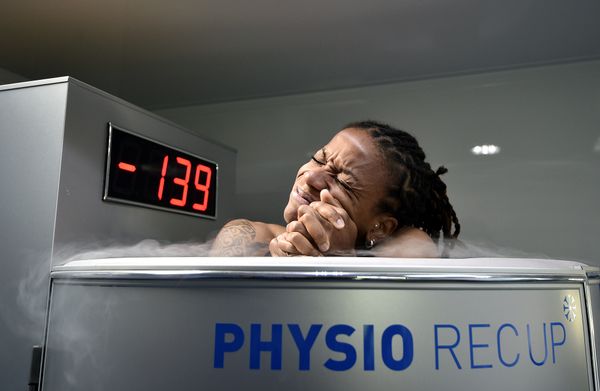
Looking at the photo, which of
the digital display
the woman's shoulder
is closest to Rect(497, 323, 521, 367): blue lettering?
the woman's shoulder

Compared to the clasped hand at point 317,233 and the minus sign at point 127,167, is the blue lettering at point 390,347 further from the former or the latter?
the minus sign at point 127,167

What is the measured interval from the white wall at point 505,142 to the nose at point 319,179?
0.98m

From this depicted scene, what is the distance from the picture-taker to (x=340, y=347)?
2.65ft

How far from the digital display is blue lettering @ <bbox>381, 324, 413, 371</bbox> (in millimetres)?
947

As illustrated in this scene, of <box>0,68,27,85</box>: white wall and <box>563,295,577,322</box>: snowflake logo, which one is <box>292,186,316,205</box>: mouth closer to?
<box>563,295,577,322</box>: snowflake logo

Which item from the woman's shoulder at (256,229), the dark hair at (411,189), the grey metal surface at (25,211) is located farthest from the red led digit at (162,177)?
the dark hair at (411,189)

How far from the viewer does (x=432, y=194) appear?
1.41m

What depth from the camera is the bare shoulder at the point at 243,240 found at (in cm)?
140

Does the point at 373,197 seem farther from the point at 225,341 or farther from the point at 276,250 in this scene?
the point at 225,341

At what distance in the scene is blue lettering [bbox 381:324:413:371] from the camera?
2.63 ft

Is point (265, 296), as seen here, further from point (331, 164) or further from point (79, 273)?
point (331, 164)

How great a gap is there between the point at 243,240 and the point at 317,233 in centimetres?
44

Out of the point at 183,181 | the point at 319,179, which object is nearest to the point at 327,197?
the point at 319,179

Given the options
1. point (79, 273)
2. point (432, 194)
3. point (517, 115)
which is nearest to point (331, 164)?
point (432, 194)
